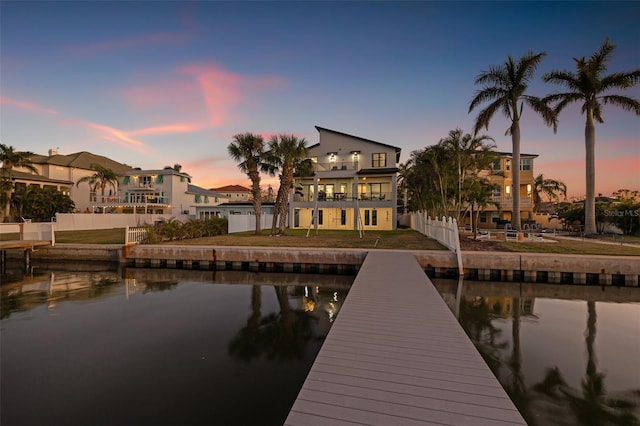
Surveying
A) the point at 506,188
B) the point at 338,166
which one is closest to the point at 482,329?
the point at 338,166

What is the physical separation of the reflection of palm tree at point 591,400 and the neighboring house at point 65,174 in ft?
173

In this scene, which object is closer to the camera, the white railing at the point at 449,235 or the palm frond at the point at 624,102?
the white railing at the point at 449,235

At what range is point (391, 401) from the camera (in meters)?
3.25

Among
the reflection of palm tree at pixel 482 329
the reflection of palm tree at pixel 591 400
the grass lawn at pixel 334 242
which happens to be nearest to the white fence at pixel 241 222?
the grass lawn at pixel 334 242

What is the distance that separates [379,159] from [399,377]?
3309cm

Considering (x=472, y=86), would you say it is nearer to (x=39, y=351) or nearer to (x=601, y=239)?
(x=601, y=239)

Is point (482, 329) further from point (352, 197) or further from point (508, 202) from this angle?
point (508, 202)

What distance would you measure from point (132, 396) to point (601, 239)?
96.0 feet

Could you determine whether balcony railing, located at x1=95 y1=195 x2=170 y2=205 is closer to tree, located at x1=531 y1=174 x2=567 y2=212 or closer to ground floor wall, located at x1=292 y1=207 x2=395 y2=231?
ground floor wall, located at x1=292 y1=207 x2=395 y2=231

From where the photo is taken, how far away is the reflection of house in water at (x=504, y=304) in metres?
9.83

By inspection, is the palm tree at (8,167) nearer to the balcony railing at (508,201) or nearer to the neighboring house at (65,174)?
the neighboring house at (65,174)

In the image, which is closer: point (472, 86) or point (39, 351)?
point (39, 351)

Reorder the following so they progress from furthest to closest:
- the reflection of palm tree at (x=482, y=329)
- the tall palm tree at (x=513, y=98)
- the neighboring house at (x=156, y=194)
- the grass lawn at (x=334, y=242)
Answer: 1. the neighboring house at (x=156, y=194)
2. the tall palm tree at (x=513, y=98)
3. the grass lawn at (x=334, y=242)
4. the reflection of palm tree at (x=482, y=329)

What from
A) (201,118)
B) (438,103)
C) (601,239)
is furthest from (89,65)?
(601,239)
